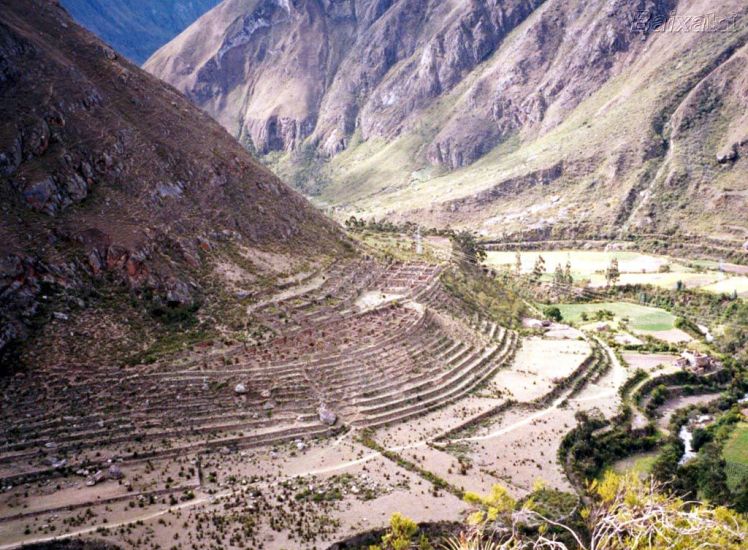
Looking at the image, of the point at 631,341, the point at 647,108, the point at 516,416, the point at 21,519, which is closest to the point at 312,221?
the point at 516,416

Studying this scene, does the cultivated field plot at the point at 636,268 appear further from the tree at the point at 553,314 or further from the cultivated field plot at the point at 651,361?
the cultivated field plot at the point at 651,361

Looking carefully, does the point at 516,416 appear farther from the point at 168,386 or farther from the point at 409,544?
the point at 168,386

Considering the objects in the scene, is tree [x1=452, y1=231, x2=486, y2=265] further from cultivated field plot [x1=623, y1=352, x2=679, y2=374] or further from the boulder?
the boulder

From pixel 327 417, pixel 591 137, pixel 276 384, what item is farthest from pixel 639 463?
pixel 591 137

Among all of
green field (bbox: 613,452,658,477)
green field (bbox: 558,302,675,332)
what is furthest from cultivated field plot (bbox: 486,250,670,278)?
green field (bbox: 613,452,658,477)

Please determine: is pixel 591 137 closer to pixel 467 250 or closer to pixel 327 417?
pixel 467 250

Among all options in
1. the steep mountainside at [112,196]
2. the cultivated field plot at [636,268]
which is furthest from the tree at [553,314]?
the steep mountainside at [112,196]
